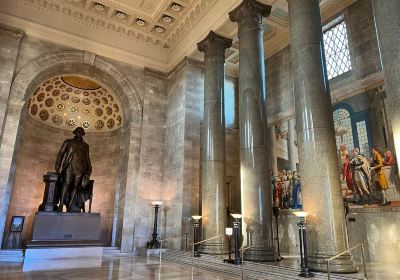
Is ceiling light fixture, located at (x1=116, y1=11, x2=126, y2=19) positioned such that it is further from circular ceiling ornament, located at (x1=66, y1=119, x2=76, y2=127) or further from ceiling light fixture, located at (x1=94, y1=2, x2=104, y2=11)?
circular ceiling ornament, located at (x1=66, y1=119, x2=76, y2=127)

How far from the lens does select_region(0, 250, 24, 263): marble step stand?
978cm

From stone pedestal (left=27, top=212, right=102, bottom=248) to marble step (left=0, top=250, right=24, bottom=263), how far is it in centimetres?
75

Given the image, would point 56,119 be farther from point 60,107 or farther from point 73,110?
point 73,110

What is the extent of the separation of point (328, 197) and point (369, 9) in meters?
7.34

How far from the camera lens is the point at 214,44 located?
12297mm

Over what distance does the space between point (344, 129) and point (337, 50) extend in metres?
3.10

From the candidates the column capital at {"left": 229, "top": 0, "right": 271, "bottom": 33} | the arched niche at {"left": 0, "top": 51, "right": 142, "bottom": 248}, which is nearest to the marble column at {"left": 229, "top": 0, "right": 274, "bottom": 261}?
the column capital at {"left": 229, "top": 0, "right": 271, "bottom": 33}

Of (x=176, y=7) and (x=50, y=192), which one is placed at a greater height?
(x=176, y=7)

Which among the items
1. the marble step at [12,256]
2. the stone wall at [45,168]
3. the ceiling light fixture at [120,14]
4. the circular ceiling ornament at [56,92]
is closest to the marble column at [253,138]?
the ceiling light fixture at [120,14]

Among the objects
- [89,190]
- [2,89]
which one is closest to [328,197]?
[89,190]

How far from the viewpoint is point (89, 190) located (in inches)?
445

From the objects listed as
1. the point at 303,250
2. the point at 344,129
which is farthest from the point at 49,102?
the point at 303,250

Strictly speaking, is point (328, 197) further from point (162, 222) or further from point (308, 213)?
point (162, 222)

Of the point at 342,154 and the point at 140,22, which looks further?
the point at 140,22
